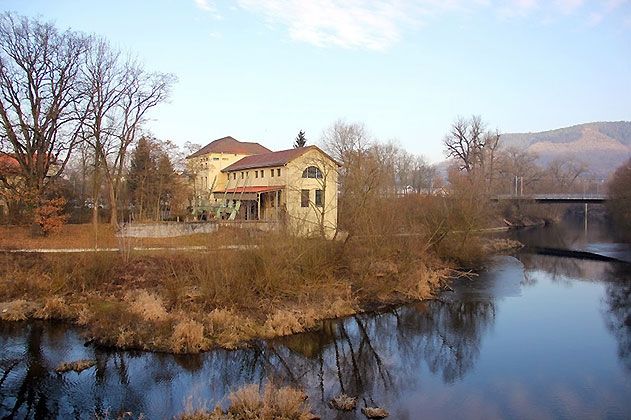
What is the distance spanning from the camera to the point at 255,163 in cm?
3959

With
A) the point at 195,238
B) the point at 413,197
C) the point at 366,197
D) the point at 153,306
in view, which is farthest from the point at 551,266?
the point at 153,306

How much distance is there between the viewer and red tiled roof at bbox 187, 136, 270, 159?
148 ft

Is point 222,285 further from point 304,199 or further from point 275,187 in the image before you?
→ point 275,187

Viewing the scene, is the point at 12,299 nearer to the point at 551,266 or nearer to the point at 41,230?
the point at 41,230

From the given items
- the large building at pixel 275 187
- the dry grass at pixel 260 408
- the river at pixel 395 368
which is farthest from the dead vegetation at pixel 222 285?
the large building at pixel 275 187

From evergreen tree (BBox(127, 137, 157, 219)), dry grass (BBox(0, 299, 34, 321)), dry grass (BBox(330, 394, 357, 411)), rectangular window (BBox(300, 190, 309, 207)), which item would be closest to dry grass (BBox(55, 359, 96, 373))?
dry grass (BBox(0, 299, 34, 321))

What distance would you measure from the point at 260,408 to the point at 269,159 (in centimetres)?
2848

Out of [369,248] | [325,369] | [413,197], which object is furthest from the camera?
[413,197]

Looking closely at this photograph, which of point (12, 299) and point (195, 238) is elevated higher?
point (195, 238)

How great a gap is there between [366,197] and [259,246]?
7111mm

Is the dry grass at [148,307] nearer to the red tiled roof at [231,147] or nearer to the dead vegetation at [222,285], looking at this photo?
the dead vegetation at [222,285]

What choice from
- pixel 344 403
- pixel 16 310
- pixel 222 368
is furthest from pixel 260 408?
pixel 16 310

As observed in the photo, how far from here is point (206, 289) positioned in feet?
61.5

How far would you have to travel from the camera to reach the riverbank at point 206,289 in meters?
16.6
